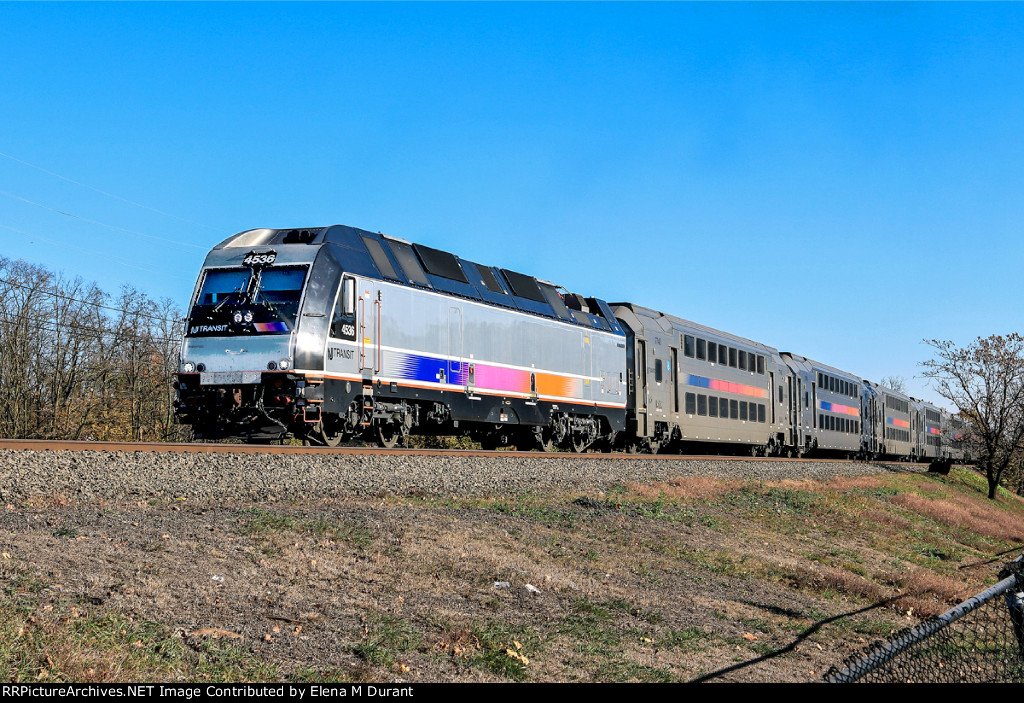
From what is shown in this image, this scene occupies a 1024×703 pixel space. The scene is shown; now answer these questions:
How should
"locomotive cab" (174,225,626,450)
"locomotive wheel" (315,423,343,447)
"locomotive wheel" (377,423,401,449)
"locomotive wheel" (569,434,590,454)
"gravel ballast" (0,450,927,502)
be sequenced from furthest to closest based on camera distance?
"locomotive wheel" (569,434,590,454) < "locomotive wheel" (377,423,401,449) < "locomotive wheel" (315,423,343,447) < "locomotive cab" (174,225,626,450) < "gravel ballast" (0,450,927,502)

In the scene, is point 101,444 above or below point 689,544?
above

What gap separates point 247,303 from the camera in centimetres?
1653

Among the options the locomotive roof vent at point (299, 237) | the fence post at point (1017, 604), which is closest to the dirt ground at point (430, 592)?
the fence post at point (1017, 604)

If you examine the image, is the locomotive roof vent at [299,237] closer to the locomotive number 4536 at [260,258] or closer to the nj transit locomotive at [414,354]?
the nj transit locomotive at [414,354]

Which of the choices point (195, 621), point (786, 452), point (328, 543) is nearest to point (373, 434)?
point (328, 543)

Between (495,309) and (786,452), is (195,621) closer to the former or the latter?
(495,309)

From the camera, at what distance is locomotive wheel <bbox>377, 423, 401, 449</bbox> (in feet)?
61.7

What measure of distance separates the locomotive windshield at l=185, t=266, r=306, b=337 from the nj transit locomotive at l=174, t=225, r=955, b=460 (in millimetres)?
27

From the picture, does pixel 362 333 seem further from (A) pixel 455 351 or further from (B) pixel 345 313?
(A) pixel 455 351

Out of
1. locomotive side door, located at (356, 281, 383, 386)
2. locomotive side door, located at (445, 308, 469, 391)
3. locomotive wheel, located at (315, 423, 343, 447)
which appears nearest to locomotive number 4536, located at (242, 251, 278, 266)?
locomotive side door, located at (356, 281, 383, 386)

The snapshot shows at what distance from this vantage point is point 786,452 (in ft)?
134

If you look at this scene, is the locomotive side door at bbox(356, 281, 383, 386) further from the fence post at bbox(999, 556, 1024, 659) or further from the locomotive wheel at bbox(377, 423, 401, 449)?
the fence post at bbox(999, 556, 1024, 659)

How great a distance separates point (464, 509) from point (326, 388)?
537 centimetres

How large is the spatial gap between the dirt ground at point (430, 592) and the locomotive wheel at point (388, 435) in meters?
6.77
